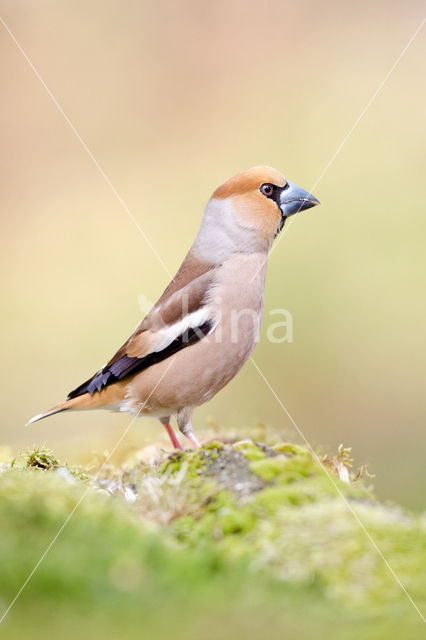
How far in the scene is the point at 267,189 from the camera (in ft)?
15.7

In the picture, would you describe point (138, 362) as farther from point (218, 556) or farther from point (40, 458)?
point (218, 556)

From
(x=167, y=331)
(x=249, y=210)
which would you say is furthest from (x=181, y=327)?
(x=249, y=210)

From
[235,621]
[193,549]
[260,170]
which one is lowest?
[193,549]

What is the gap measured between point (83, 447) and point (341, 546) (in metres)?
3.44

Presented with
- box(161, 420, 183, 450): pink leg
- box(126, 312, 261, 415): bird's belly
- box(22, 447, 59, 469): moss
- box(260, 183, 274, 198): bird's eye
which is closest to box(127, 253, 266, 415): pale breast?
box(126, 312, 261, 415): bird's belly

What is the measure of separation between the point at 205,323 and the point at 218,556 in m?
2.18

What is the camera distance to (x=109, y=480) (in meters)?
3.36

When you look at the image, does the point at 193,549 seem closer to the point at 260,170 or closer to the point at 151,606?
the point at 151,606

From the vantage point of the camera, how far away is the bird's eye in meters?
4.78

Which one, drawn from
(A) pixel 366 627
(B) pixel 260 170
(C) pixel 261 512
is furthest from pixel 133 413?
(A) pixel 366 627

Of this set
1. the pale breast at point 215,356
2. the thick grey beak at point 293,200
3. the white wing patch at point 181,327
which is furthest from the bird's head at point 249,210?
the white wing patch at point 181,327

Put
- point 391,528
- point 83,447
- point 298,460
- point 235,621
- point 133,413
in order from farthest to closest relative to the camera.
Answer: point 83,447
point 133,413
point 298,460
point 391,528
point 235,621

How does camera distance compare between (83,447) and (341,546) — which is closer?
(341,546)

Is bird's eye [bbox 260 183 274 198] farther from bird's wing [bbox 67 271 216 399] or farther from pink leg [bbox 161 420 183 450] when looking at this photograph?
pink leg [bbox 161 420 183 450]
